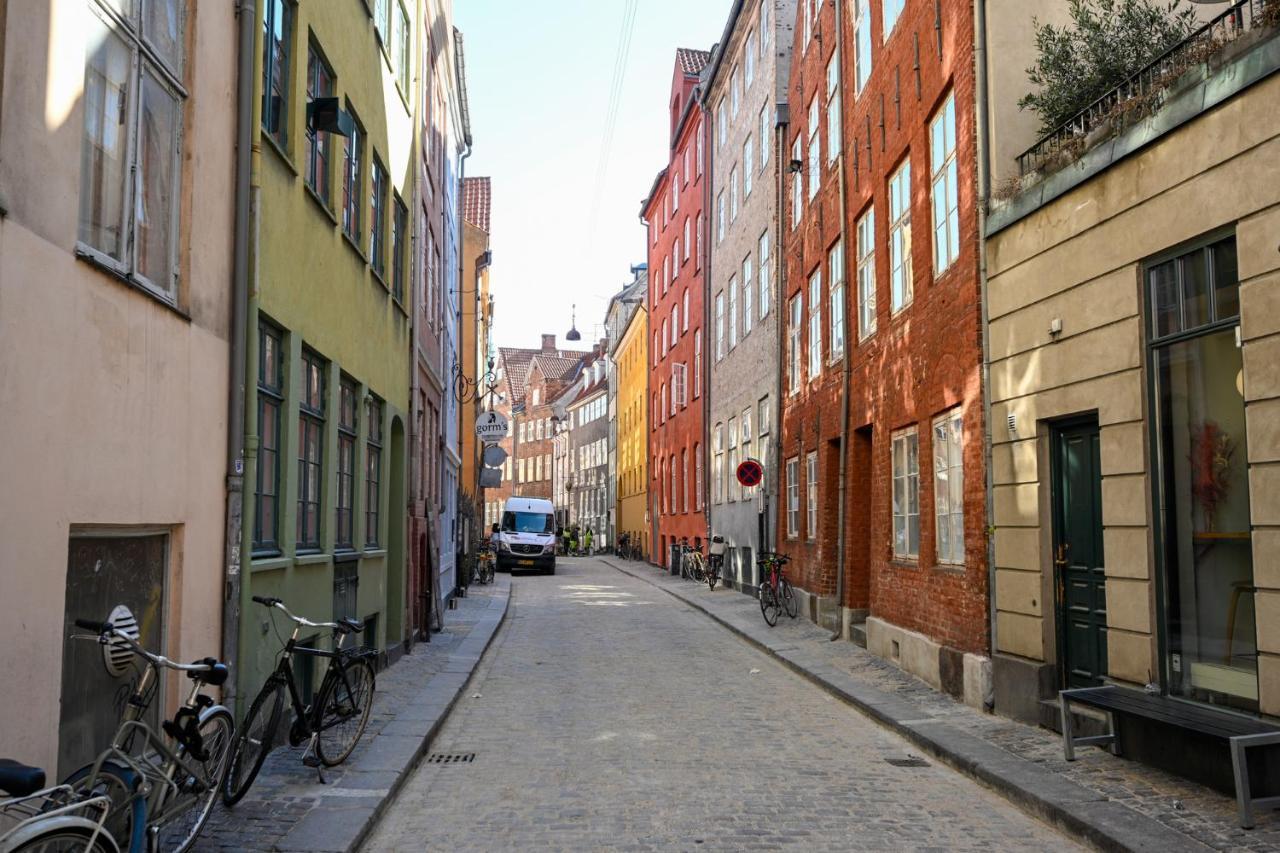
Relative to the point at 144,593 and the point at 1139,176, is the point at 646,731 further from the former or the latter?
the point at 1139,176

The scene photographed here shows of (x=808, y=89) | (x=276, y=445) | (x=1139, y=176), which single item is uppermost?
(x=808, y=89)

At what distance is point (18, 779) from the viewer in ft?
11.8

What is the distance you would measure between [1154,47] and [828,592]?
10466 millimetres

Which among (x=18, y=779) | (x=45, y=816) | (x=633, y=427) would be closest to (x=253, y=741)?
(x=45, y=816)

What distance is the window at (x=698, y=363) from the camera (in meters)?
34.8

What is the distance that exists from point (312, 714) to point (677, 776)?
2473 mm

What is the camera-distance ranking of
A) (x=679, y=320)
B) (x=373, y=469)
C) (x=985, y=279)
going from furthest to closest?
(x=679, y=320)
(x=373, y=469)
(x=985, y=279)

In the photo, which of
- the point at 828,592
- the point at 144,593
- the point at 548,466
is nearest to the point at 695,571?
the point at 828,592

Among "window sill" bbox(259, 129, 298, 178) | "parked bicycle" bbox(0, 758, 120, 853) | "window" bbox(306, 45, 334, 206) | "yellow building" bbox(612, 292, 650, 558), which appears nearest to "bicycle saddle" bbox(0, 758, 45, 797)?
"parked bicycle" bbox(0, 758, 120, 853)

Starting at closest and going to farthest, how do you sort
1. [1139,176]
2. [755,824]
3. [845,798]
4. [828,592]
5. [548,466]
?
[755,824] → [845,798] → [1139,176] → [828,592] → [548,466]

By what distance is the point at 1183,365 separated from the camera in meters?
7.46

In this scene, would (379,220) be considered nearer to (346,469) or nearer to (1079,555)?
(346,469)

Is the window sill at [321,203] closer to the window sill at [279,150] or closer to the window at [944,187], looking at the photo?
the window sill at [279,150]

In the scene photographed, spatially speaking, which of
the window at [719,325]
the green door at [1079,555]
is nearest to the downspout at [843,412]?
the green door at [1079,555]
